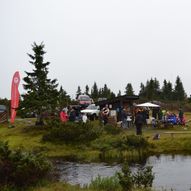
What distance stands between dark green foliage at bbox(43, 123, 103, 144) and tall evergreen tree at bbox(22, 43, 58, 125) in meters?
6.16

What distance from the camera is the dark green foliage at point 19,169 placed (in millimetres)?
15656

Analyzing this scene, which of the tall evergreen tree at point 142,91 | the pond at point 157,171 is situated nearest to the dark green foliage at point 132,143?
the pond at point 157,171

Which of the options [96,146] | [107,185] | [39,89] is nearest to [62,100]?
[39,89]

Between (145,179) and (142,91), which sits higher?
(142,91)

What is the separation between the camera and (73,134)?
32781 millimetres

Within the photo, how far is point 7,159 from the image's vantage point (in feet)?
52.7

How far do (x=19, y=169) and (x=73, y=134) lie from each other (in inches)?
678

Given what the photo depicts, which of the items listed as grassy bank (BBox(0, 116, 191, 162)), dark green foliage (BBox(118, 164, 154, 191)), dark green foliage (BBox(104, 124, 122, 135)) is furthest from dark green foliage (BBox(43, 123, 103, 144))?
dark green foliage (BBox(118, 164, 154, 191))

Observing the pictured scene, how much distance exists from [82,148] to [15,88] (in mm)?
12821

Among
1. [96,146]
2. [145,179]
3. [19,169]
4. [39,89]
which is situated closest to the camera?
[19,169]

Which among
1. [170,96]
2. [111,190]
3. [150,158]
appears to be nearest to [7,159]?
[111,190]

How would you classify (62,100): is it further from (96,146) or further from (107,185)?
(107,185)

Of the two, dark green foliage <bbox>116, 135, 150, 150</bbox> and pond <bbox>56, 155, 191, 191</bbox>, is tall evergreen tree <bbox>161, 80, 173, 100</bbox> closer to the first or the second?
dark green foliage <bbox>116, 135, 150, 150</bbox>

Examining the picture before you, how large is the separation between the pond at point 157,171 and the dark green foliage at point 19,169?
3833 millimetres
